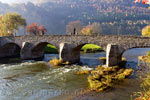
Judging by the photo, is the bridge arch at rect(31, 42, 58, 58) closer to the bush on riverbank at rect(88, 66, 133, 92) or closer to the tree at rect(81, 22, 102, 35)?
the bush on riverbank at rect(88, 66, 133, 92)

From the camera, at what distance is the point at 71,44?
2831 centimetres

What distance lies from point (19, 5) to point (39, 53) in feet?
499

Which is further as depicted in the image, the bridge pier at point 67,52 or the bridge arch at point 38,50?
the bridge arch at point 38,50

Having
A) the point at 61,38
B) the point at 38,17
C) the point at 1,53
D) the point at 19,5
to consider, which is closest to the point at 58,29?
the point at 38,17

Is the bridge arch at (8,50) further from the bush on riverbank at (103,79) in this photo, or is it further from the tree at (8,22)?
the bush on riverbank at (103,79)

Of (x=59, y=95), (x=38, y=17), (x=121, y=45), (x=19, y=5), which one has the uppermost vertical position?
(x=19, y=5)

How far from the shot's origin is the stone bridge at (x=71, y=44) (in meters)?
22.7

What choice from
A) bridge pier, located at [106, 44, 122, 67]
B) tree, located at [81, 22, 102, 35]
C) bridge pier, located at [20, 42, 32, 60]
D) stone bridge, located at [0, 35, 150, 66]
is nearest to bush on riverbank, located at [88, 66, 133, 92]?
bridge pier, located at [106, 44, 122, 67]

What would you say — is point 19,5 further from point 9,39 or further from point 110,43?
point 110,43

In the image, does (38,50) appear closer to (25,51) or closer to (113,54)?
(25,51)

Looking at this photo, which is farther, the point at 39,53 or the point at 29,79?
the point at 39,53

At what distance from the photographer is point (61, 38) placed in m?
29.7

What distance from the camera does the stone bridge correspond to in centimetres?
2267

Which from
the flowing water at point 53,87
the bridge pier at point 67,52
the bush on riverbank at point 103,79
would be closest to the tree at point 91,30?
the bridge pier at point 67,52
